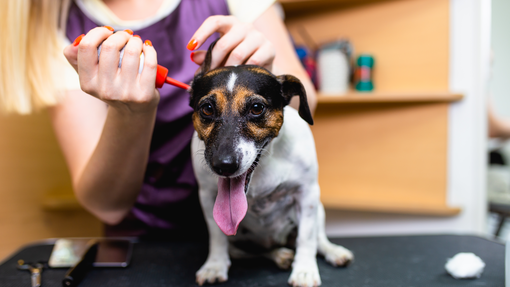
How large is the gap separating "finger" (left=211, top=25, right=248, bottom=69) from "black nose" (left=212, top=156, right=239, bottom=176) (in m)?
0.25

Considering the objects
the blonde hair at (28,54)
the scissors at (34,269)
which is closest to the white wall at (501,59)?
the blonde hair at (28,54)

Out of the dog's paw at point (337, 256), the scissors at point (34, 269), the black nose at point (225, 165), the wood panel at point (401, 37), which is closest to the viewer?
the black nose at point (225, 165)

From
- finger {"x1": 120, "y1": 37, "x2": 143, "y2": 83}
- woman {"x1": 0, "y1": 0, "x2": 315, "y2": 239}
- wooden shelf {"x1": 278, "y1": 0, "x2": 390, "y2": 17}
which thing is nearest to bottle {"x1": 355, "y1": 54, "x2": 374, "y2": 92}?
wooden shelf {"x1": 278, "y1": 0, "x2": 390, "y2": 17}

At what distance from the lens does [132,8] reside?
44.5 inches

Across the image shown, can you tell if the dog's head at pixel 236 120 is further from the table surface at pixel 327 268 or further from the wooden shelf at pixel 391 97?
the wooden shelf at pixel 391 97

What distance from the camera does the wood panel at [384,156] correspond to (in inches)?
66.4

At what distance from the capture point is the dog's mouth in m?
0.63

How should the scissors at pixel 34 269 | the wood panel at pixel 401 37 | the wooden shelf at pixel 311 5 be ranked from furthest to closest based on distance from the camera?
1. the wooden shelf at pixel 311 5
2. the wood panel at pixel 401 37
3. the scissors at pixel 34 269

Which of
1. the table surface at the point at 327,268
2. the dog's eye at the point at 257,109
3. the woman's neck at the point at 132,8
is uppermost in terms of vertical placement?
the woman's neck at the point at 132,8

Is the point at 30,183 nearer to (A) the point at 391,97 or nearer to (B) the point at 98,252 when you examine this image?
(B) the point at 98,252

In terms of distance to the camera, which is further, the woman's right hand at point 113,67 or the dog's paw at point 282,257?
the dog's paw at point 282,257

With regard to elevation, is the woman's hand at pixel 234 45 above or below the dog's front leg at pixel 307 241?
above

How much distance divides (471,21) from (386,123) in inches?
22.6

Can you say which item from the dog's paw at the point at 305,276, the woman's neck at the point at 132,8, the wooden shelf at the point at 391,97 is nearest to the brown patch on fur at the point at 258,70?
the dog's paw at the point at 305,276
